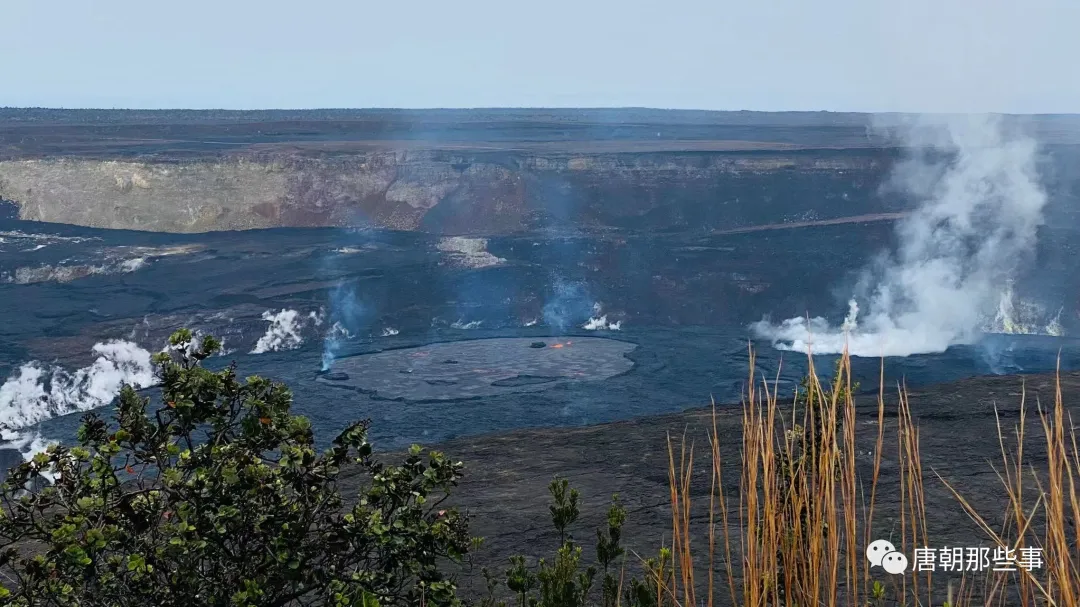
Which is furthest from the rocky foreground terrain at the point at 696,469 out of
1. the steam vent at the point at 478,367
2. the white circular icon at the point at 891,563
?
the steam vent at the point at 478,367

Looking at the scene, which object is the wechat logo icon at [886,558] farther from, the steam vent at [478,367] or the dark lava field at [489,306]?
the steam vent at [478,367]

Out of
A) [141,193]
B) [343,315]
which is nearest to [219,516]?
[343,315]

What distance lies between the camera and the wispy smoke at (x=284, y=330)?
1945 cm

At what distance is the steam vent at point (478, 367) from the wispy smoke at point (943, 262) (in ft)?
12.1

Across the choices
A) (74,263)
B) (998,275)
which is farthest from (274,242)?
(998,275)

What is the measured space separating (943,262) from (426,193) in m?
15.3

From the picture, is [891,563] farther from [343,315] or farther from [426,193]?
[426,193]

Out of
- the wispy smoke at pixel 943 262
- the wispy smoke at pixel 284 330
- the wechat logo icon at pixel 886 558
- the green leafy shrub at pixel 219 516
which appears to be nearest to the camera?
the wechat logo icon at pixel 886 558

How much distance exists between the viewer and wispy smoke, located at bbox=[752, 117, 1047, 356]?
771 inches

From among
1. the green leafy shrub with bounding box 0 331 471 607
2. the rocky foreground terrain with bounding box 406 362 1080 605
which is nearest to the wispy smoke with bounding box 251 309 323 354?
the rocky foreground terrain with bounding box 406 362 1080 605

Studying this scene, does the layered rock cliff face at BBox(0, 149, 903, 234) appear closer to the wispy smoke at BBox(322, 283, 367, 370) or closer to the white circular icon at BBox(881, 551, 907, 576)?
the wispy smoke at BBox(322, 283, 367, 370)

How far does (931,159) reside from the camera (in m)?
38.3

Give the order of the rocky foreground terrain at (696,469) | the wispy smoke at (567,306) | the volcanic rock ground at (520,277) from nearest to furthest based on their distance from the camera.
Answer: the rocky foreground terrain at (696,469)
the volcanic rock ground at (520,277)
the wispy smoke at (567,306)

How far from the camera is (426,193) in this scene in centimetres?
3156
